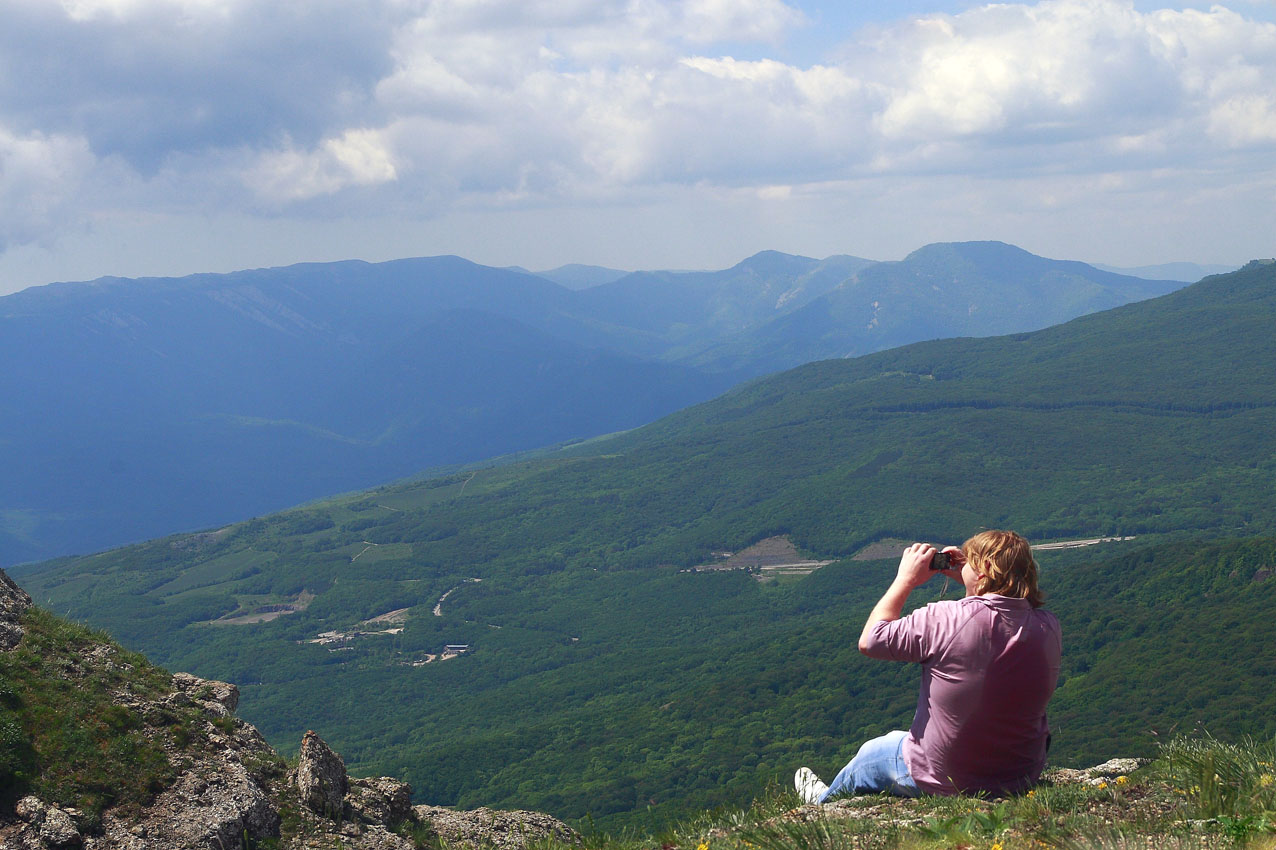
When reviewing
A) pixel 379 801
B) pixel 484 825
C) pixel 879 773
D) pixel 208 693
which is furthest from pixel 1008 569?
pixel 208 693

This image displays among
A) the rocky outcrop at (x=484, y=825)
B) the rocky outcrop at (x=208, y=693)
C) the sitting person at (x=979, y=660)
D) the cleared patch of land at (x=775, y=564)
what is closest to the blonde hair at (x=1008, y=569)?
the sitting person at (x=979, y=660)

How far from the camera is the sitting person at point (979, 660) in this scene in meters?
7.90

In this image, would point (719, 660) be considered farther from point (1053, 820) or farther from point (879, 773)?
point (1053, 820)

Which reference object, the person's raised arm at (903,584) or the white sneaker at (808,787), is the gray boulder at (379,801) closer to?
the white sneaker at (808,787)

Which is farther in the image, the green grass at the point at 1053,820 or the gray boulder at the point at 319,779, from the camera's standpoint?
the gray boulder at the point at 319,779

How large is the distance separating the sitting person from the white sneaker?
5.19ft

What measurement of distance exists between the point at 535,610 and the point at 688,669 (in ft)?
224

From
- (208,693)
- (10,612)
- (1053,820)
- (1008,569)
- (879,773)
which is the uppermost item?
(1008,569)

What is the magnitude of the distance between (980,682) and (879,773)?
7.13ft

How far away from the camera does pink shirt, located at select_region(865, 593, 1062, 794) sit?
788 cm

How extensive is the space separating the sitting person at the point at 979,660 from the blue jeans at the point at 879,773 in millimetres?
296

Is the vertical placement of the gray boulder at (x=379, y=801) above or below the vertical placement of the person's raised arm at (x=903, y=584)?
below

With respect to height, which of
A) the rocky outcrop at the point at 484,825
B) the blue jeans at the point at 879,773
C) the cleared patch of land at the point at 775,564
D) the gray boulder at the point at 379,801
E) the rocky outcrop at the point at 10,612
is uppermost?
the rocky outcrop at the point at 10,612

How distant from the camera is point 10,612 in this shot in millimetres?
14883
